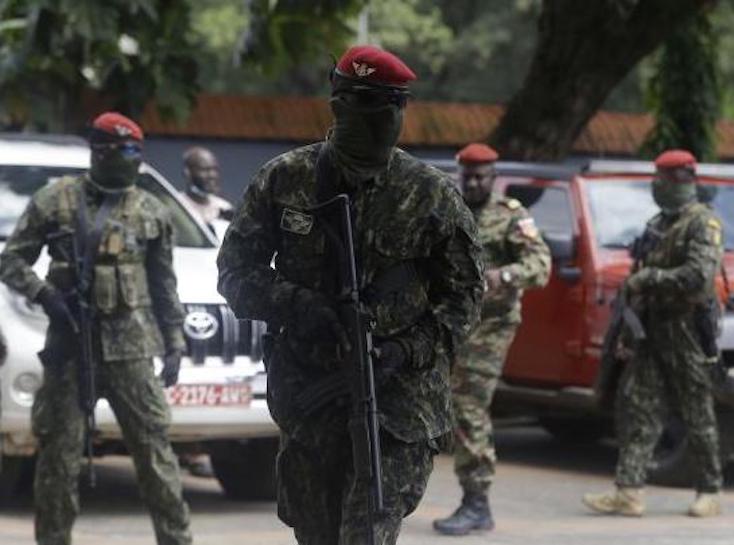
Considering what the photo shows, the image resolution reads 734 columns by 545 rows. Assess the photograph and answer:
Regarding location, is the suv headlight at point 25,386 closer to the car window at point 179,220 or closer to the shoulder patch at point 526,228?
the car window at point 179,220

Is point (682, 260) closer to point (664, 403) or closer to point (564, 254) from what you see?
point (664, 403)

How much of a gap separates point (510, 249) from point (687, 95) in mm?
9803

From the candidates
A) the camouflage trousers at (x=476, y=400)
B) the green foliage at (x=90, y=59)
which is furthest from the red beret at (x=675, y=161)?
the green foliage at (x=90, y=59)

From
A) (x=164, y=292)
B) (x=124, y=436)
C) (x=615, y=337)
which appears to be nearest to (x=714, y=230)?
(x=615, y=337)

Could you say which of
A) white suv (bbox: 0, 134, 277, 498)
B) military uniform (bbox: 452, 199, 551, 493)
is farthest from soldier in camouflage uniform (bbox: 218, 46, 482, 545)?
military uniform (bbox: 452, 199, 551, 493)

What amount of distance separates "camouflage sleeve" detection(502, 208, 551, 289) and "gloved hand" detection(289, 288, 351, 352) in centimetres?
445

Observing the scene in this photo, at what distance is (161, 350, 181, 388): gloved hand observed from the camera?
329 inches

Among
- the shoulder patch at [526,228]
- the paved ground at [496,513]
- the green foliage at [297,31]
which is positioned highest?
the green foliage at [297,31]

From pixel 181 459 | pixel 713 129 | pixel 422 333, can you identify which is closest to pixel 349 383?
pixel 422 333

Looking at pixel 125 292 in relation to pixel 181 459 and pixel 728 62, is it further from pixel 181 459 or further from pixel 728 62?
pixel 728 62

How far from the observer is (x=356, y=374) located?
17.9 feet

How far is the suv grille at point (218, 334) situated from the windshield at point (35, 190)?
745 mm

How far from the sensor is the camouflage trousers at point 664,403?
10586 millimetres

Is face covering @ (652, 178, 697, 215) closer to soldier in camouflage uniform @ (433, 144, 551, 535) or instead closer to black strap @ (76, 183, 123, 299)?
soldier in camouflage uniform @ (433, 144, 551, 535)
